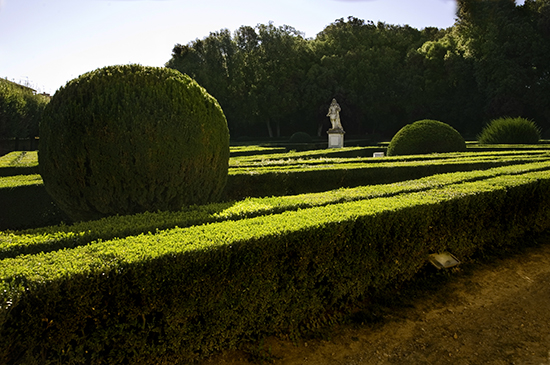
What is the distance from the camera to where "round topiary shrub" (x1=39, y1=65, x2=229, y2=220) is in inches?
196

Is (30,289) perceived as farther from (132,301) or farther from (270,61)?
(270,61)

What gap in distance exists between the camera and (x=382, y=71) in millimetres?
37125

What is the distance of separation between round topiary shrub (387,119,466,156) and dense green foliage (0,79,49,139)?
78.5ft

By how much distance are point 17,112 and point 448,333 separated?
1147 inches

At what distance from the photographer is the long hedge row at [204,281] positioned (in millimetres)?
2330

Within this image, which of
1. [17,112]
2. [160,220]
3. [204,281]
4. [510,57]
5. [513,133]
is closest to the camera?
[204,281]

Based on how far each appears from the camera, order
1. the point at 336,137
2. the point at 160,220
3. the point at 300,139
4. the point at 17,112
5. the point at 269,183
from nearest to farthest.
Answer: the point at 160,220, the point at 269,183, the point at 336,137, the point at 17,112, the point at 300,139

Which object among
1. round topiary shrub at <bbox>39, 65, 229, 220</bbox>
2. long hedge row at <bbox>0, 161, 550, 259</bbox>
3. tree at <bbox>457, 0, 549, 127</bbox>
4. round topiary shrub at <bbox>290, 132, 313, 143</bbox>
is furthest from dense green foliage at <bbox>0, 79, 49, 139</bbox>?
tree at <bbox>457, 0, 549, 127</bbox>

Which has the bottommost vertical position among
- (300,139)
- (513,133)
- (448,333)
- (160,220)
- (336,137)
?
(448,333)

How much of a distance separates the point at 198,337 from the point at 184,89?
375cm

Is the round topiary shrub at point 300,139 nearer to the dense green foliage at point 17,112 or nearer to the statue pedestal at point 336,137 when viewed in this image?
the statue pedestal at point 336,137

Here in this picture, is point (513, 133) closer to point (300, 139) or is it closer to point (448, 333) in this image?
point (300, 139)

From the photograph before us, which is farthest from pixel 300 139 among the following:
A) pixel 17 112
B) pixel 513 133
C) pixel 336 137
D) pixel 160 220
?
pixel 160 220

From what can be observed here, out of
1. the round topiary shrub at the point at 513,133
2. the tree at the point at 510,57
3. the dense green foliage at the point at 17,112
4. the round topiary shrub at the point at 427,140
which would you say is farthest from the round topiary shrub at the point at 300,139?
the dense green foliage at the point at 17,112
